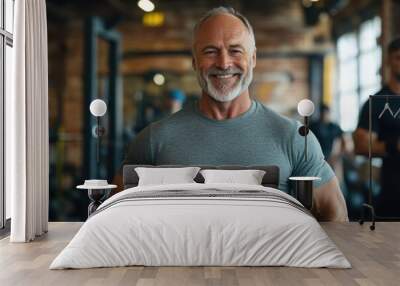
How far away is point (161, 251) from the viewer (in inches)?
163

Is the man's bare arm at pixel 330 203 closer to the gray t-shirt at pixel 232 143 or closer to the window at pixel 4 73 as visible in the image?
the gray t-shirt at pixel 232 143

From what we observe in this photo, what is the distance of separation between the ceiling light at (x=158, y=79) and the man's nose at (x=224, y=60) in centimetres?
67

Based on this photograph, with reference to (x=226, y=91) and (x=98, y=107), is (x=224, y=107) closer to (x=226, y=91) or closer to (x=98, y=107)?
(x=226, y=91)

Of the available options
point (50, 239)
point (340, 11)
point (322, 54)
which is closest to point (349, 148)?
point (322, 54)

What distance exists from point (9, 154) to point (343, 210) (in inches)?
146

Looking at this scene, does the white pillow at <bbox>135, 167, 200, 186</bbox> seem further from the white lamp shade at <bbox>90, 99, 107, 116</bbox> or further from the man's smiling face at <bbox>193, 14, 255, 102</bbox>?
the man's smiling face at <bbox>193, 14, 255, 102</bbox>

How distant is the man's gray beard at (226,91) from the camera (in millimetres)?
6492

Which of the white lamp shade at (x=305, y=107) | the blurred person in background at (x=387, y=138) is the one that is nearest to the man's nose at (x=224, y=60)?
the white lamp shade at (x=305, y=107)

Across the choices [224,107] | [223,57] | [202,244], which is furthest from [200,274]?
[223,57]

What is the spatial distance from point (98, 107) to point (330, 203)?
279cm

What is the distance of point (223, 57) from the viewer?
6445 millimetres

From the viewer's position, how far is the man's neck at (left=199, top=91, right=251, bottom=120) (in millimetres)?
6496

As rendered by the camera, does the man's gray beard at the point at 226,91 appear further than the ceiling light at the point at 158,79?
No

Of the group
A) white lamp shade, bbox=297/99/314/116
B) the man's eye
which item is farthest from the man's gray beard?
white lamp shade, bbox=297/99/314/116
